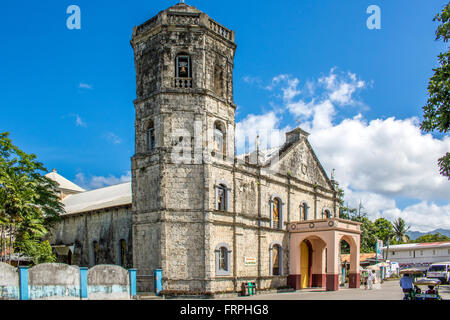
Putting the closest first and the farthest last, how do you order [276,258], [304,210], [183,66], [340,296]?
[340,296] < [183,66] < [276,258] < [304,210]

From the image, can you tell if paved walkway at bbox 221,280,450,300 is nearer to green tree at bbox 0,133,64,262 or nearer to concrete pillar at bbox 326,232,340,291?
concrete pillar at bbox 326,232,340,291

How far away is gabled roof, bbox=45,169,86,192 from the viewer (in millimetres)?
47338

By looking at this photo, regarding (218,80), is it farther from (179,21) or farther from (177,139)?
(177,139)

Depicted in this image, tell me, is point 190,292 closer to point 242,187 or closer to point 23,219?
point 242,187

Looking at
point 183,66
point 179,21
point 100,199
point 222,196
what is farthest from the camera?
point 100,199

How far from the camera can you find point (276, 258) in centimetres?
2892

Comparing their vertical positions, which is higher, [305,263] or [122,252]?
[122,252]

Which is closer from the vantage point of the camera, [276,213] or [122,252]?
[122,252]

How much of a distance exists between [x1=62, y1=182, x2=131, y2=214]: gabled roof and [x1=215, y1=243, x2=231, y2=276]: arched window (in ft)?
23.2

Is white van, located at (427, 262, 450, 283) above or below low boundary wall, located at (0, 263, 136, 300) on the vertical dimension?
below

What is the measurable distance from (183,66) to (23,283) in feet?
44.4

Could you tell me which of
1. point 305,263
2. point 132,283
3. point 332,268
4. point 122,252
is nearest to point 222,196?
point 132,283

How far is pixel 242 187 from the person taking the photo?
26.5 meters

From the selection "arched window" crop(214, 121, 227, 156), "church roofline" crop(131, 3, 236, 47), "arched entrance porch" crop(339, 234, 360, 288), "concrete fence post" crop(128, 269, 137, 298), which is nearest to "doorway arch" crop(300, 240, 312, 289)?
"arched entrance porch" crop(339, 234, 360, 288)
